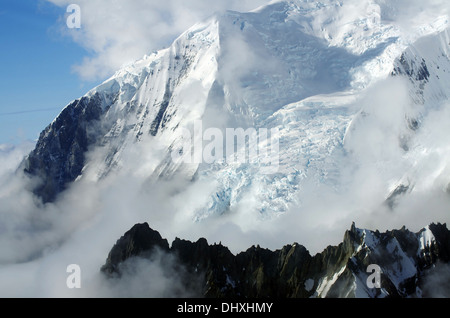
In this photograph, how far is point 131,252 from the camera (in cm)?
17338

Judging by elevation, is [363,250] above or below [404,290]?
above

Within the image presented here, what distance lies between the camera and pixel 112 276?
174 metres

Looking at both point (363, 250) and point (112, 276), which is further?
point (112, 276)

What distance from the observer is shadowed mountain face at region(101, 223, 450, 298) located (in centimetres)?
13800

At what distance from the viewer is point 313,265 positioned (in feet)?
499

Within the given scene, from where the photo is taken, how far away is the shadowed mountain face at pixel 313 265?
138 metres
